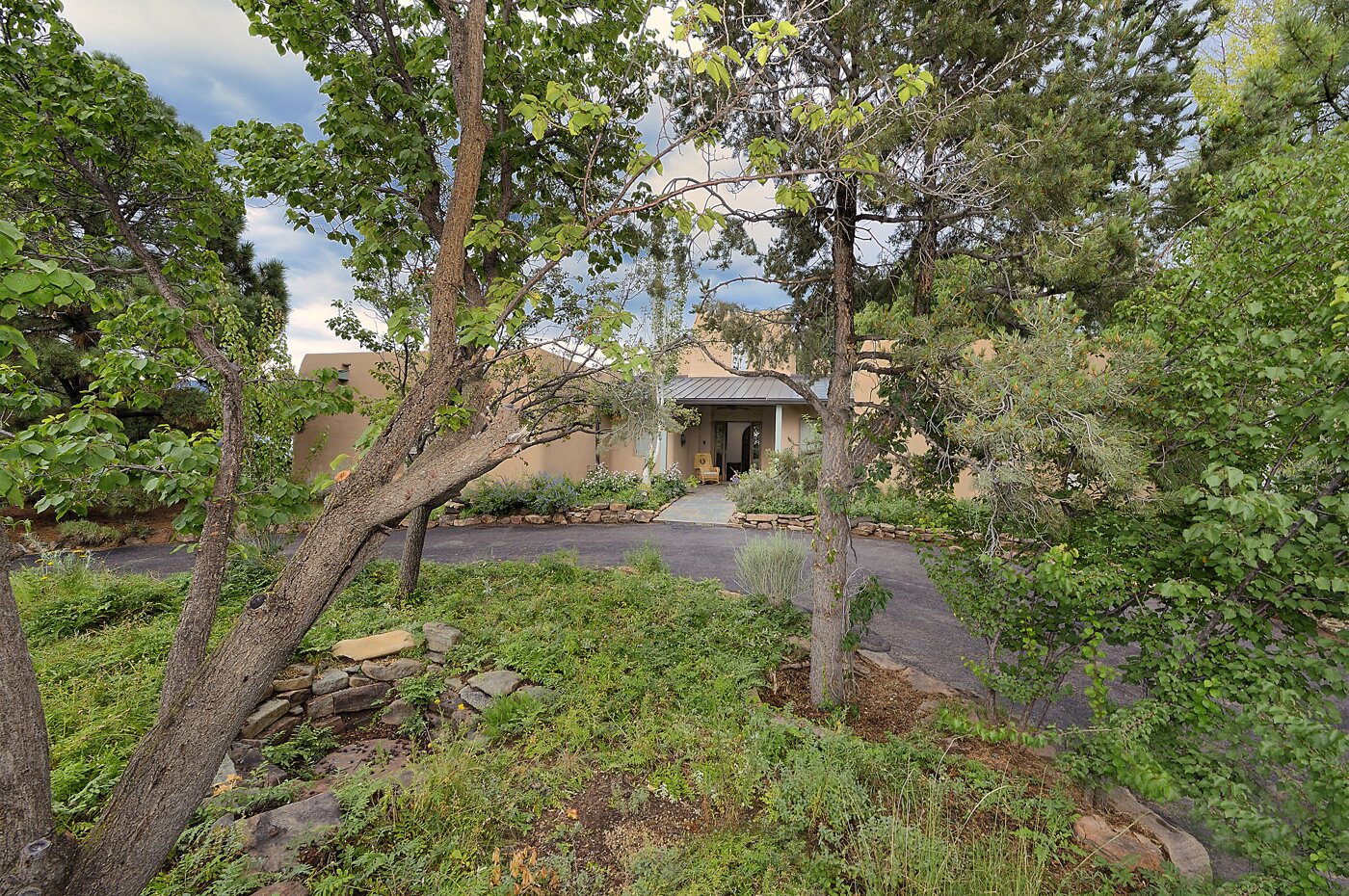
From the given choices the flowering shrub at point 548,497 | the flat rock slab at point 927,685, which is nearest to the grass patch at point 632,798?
the flat rock slab at point 927,685

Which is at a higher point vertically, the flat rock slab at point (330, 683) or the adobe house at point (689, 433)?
the adobe house at point (689, 433)

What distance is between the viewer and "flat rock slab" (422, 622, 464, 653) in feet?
13.8

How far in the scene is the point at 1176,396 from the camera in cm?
241

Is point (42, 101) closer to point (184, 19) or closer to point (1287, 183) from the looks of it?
point (184, 19)

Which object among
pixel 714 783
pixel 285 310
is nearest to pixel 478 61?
pixel 714 783

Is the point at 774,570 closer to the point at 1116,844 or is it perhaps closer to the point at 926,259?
the point at 1116,844

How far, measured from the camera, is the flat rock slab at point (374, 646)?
395 centimetres

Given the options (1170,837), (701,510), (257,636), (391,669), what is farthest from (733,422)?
(257,636)

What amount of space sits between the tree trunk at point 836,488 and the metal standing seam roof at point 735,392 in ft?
28.4

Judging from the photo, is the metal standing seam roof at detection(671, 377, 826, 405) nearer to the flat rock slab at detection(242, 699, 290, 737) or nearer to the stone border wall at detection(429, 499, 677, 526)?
the stone border wall at detection(429, 499, 677, 526)

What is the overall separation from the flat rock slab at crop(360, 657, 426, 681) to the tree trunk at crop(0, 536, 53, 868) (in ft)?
7.80

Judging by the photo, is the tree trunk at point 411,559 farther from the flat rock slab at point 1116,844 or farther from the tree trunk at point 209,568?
the flat rock slab at point 1116,844

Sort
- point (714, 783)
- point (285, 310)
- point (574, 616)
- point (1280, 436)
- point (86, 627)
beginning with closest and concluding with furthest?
point (1280, 436) < point (714, 783) < point (86, 627) < point (574, 616) < point (285, 310)

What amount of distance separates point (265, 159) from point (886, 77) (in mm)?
4467
